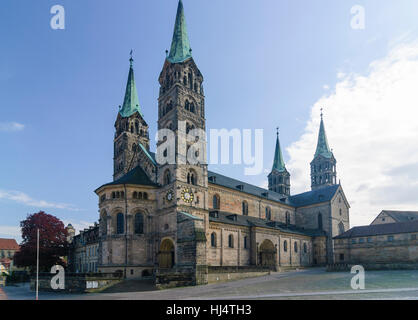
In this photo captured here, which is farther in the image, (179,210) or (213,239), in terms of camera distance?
(213,239)

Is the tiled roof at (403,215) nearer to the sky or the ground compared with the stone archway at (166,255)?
nearer to the sky

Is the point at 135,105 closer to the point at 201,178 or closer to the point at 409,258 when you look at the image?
the point at 201,178

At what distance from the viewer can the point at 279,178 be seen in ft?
281

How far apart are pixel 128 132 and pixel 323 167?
5549 centimetres

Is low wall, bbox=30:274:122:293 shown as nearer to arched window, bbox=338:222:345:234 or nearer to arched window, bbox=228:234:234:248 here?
arched window, bbox=228:234:234:248

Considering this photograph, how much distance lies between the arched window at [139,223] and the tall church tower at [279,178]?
163 ft

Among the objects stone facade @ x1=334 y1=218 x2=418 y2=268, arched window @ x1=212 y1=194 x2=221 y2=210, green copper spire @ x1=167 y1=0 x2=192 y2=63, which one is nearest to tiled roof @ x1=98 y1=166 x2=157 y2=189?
arched window @ x1=212 y1=194 x2=221 y2=210

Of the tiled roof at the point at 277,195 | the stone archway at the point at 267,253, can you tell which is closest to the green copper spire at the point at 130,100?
the tiled roof at the point at 277,195

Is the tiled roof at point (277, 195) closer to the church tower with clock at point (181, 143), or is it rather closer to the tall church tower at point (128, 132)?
the church tower with clock at point (181, 143)

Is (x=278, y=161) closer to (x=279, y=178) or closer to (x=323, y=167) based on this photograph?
(x=279, y=178)

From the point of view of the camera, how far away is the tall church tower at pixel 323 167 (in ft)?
291

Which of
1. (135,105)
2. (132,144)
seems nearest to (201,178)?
(132,144)

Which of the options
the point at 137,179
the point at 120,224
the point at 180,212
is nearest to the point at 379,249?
the point at 180,212
